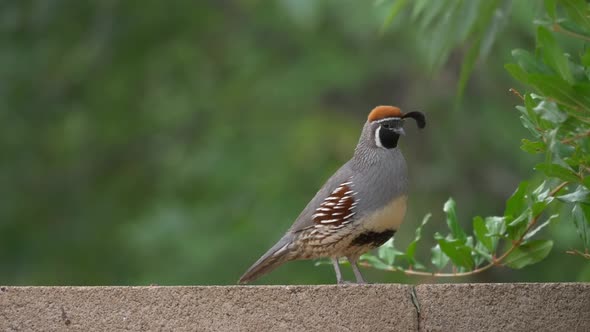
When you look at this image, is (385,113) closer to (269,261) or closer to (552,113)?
(269,261)

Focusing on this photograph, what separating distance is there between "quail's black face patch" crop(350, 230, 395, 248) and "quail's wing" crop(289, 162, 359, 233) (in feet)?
0.35

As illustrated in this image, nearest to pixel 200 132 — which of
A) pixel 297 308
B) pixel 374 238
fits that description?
pixel 374 238

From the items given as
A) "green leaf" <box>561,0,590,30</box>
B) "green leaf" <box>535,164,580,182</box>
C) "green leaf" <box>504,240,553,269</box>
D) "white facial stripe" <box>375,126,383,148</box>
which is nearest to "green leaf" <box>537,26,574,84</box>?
"green leaf" <box>561,0,590,30</box>

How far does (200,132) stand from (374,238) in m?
8.05

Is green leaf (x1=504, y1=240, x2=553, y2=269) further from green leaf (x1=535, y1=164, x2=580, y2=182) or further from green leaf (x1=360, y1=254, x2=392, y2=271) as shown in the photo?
green leaf (x1=535, y1=164, x2=580, y2=182)

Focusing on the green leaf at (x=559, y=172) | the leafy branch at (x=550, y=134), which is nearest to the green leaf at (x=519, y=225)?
the leafy branch at (x=550, y=134)

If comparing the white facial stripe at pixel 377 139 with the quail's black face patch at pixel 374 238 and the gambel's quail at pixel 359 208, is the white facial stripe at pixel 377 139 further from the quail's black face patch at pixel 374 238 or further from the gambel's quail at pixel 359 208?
the quail's black face patch at pixel 374 238

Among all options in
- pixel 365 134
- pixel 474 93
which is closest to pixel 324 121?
pixel 474 93

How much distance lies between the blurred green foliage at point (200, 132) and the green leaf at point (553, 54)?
7707 millimetres

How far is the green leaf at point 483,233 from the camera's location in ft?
11.7

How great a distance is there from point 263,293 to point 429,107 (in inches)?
359

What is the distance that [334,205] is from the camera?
182 inches

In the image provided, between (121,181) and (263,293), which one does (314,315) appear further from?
(121,181)

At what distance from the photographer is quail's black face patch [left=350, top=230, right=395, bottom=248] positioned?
4.38 m
